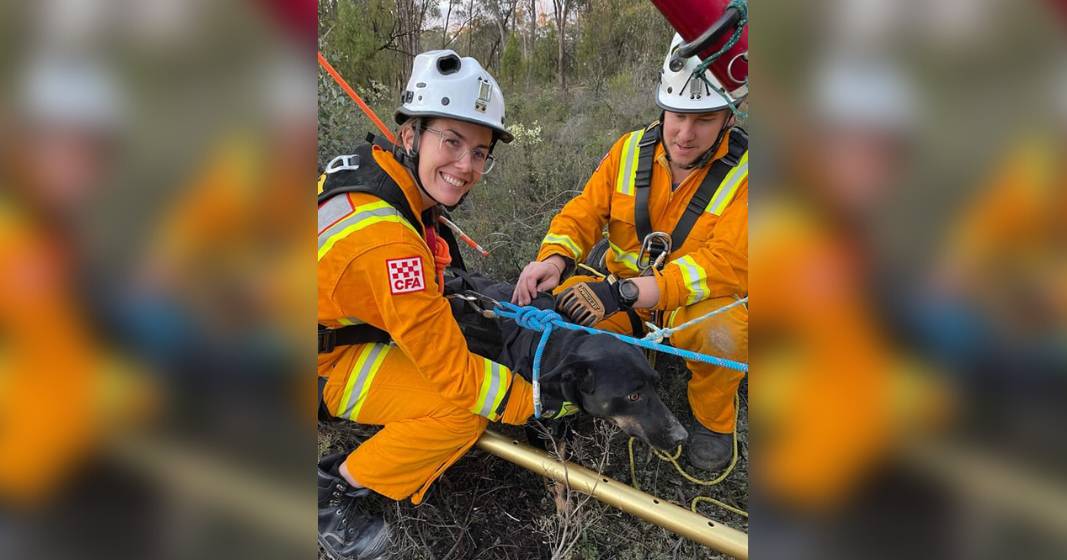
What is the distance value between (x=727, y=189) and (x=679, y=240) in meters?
0.38

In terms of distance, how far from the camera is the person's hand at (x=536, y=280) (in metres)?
3.62

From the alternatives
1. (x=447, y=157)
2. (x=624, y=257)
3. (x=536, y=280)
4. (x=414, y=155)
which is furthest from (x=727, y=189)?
(x=414, y=155)

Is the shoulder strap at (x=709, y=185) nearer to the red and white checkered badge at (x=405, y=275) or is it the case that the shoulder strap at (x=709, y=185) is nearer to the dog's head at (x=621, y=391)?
the dog's head at (x=621, y=391)

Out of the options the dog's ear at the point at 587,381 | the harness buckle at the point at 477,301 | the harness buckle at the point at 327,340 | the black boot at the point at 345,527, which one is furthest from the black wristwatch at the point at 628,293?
the black boot at the point at 345,527

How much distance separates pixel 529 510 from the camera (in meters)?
3.27

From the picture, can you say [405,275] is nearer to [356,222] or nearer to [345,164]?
[356,222]

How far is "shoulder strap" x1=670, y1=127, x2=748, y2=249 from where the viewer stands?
11.4 ft

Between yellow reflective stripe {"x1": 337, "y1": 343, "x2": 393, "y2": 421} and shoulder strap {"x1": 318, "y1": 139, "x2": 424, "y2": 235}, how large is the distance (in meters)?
0.66

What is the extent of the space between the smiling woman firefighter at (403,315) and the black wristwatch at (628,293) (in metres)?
0.69
